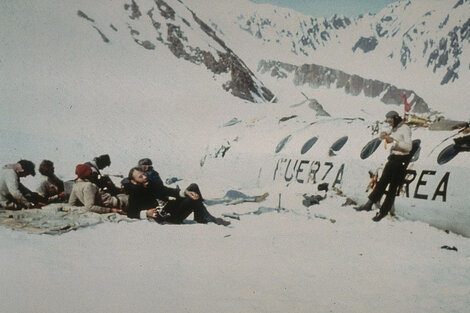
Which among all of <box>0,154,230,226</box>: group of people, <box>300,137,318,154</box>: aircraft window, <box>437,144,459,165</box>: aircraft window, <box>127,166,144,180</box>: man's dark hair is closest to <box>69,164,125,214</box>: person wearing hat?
<box>0,154,230,226</box>: group of people

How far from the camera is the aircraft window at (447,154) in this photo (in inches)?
208

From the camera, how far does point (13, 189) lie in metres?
5.90

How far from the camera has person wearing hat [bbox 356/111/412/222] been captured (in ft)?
18.5

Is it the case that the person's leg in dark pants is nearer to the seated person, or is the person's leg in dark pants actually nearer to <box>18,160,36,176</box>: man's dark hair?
the seated person

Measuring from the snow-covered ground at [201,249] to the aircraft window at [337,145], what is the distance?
2.15 ft

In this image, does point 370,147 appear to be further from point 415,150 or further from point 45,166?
point 45,166

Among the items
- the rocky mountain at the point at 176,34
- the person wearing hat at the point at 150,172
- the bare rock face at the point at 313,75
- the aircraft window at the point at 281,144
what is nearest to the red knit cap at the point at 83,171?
the person wearing hat at the point at 150,172

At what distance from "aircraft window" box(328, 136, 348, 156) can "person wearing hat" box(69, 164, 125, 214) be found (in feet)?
11.9

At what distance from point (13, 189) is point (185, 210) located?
2.54 meters

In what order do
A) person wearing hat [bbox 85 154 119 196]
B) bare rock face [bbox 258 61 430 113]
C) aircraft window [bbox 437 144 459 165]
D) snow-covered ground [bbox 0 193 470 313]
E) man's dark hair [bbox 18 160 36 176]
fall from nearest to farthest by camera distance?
snow-covered ground [bbox 0 193 470 313], aircraft window [bbox 437 144 459 165], man's dark hair [bbox 18 160 36 176], person wearing hat [bbox 85 154 119 196], bare rock face [bbox 258 61 430 113]

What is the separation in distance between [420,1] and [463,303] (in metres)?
6.54

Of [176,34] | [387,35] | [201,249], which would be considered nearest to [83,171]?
[201,249]

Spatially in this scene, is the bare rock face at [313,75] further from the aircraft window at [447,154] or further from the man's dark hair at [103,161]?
the man's dark hair at [103,161]

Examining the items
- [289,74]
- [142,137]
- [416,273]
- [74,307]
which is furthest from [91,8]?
[289,74]
